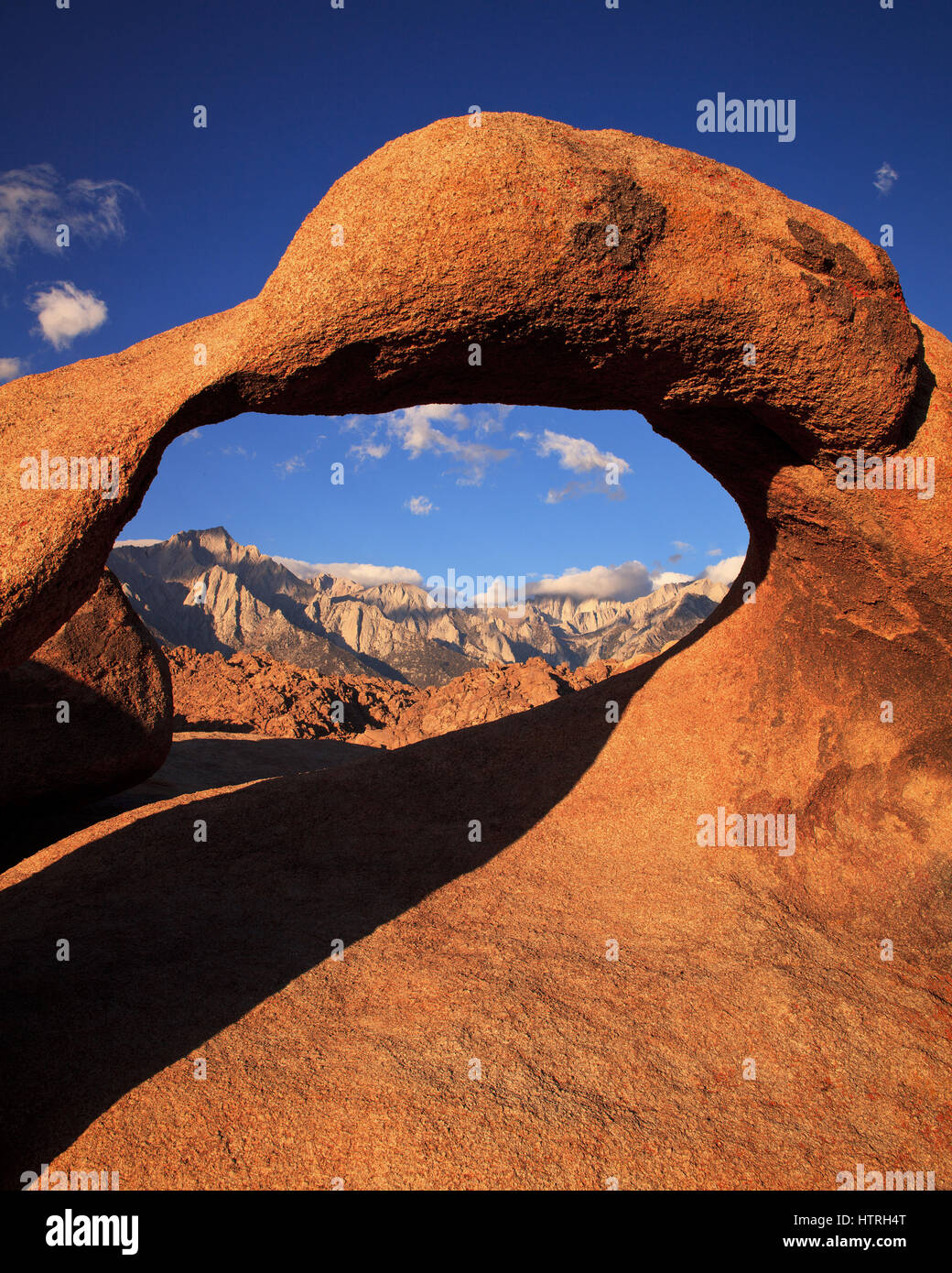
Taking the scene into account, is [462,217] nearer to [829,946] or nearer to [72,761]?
[829,946]

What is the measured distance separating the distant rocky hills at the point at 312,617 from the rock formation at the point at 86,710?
26059 mm

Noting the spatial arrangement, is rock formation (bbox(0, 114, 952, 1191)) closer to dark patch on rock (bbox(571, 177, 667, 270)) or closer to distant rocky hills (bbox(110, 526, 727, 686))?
dark patch on rock (bbox(571, 177, 667, 270))

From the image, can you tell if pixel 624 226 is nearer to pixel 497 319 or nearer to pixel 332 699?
pixel 497 319

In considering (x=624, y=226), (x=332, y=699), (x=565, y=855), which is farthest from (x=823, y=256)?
(x=332, y=699)

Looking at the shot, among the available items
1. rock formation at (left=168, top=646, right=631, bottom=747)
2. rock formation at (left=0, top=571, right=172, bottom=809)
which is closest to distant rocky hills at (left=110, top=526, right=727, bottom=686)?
rock formation at (left=168, top=646, right=631, bottom=747)

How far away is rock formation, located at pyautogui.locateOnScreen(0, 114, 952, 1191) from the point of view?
2.54m

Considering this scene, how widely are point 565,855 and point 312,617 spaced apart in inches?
2271

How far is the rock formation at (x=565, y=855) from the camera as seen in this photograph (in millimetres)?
2539

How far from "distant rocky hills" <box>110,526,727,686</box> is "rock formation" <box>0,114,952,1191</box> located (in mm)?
27965

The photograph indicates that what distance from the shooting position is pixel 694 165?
10.5ft

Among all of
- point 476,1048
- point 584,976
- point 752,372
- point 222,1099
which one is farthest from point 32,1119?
point 752,372

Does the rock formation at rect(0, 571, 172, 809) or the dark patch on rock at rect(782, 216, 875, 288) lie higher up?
the dark patch on rock at rect(782, 216, 875, 288)

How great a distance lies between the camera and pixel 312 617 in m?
60.3

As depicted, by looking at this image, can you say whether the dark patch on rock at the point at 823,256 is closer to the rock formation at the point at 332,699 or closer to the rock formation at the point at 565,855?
the rock formation at the point at 565,855
